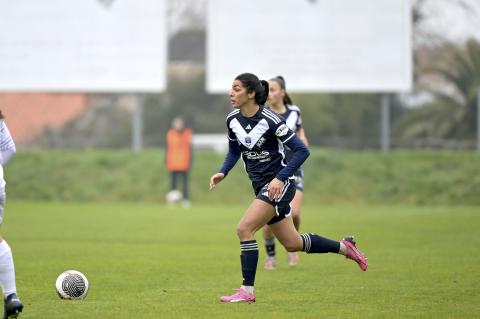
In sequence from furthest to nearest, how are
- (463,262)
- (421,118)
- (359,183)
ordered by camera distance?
(421,118) < (359,183) < (463,262)

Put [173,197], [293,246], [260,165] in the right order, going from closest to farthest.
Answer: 1. [260,165]
2. [293,246]
3. [173,197]

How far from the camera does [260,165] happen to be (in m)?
8.34

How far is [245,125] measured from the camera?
8.30 meters

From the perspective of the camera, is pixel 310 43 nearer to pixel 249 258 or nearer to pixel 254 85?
pixel 254 85

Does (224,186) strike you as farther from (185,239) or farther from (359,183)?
(185,239)

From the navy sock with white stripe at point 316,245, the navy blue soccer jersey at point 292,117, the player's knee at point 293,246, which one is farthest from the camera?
the navy blue soccer jersey at point 292,117

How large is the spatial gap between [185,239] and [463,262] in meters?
5.47

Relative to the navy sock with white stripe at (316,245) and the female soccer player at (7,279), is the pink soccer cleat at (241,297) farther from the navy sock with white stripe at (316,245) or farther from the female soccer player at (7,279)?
the female soccer player at (7,279)

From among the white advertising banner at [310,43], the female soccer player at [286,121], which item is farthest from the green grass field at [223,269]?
the white advertising banner at [310,43]

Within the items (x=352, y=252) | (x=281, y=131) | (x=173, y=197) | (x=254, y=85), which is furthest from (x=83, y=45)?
(x=281, y=131)

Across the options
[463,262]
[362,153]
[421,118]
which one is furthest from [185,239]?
[421,118]

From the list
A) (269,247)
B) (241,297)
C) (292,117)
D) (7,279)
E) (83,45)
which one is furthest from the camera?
(83,45)

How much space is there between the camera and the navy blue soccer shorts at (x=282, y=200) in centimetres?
816

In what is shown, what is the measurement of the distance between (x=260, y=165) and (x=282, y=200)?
41cm
